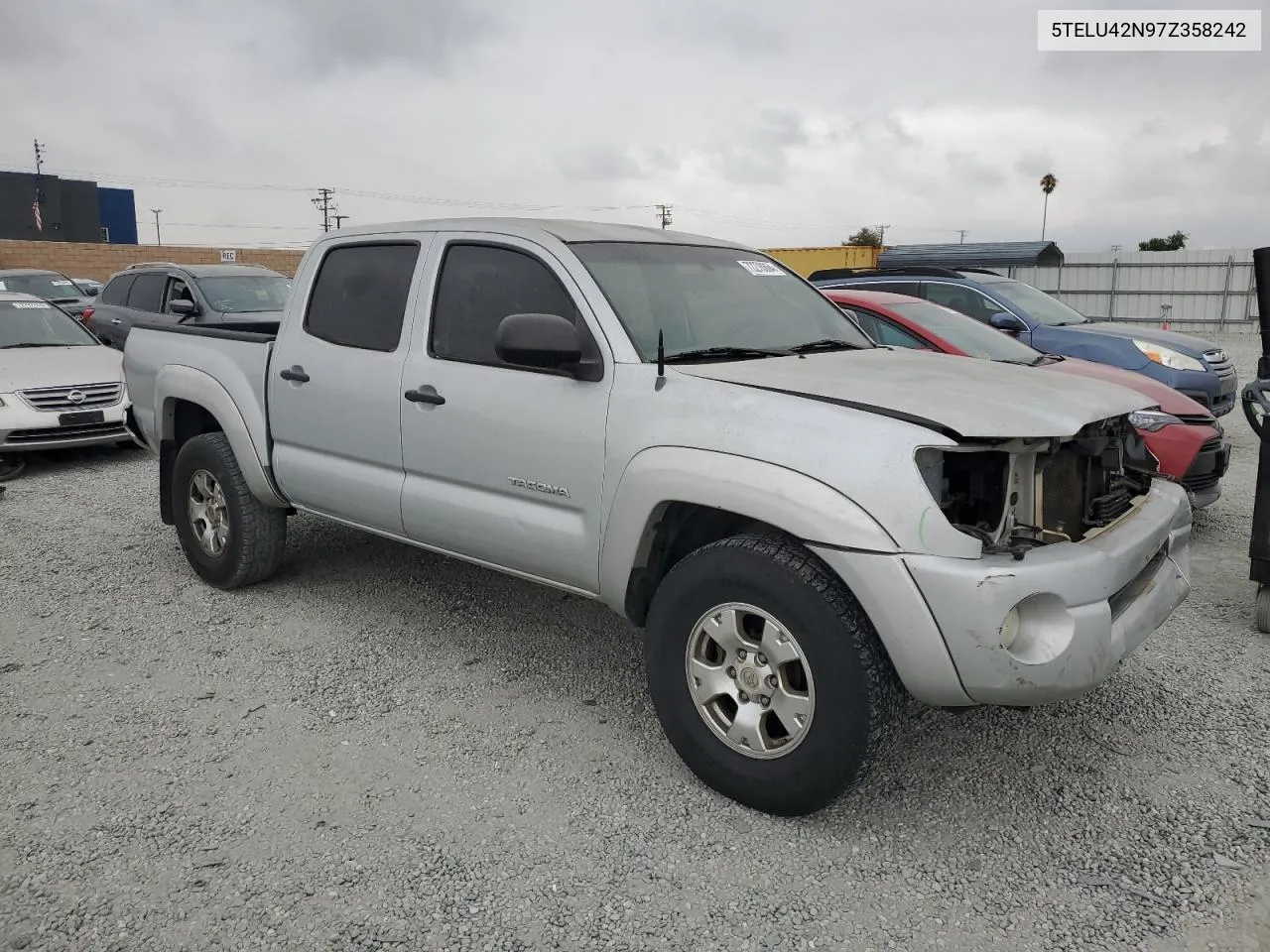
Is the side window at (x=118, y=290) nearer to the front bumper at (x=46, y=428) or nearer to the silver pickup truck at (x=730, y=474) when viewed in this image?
the front bumper at (x=46, y=428)

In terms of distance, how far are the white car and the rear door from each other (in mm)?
4597

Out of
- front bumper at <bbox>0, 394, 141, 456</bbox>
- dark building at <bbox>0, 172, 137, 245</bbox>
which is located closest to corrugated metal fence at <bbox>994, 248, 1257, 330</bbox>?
front bumper at <bbox>0, 394, 141, 456</bbox>

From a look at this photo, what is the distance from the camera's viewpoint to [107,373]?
349 inches

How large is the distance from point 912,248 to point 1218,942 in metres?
32.7

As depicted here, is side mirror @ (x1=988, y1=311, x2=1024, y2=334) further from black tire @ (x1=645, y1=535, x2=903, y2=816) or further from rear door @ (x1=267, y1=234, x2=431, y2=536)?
black tire @ (x1=645, y1=535, x2=903, y2=816)

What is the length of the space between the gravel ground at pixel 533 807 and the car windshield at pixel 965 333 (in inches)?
103

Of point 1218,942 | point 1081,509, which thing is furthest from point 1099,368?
point 1218,942

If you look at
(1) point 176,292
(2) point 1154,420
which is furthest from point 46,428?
(2) point 1154,420

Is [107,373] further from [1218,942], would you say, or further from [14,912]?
[1218,942]

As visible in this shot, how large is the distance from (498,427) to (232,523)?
206 cm

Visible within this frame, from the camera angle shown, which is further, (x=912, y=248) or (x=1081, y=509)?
(x=912, y=248)

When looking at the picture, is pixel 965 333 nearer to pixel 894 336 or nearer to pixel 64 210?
pixel 894 336

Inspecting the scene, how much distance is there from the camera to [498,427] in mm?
3627

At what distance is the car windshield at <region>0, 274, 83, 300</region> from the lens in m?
14.1
